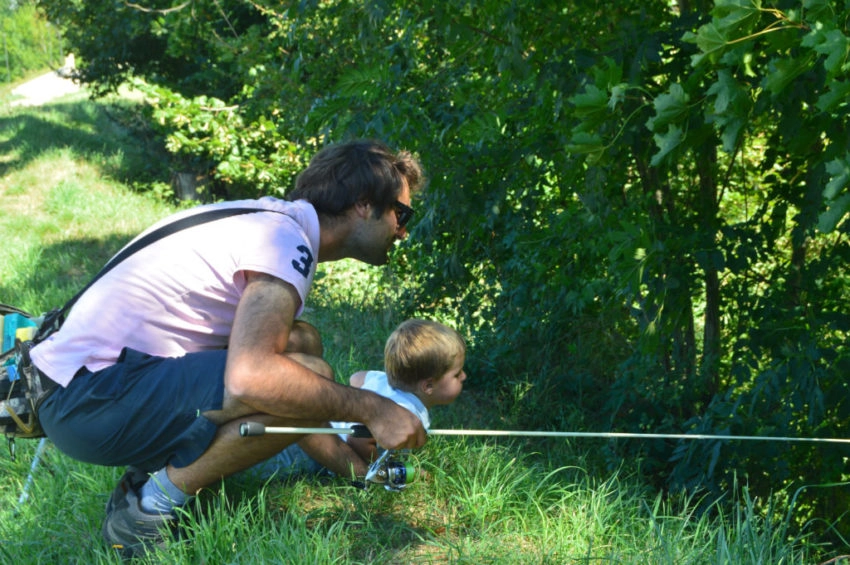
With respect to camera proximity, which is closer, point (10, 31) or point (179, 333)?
point (179, 333)

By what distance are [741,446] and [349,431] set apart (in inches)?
79.7

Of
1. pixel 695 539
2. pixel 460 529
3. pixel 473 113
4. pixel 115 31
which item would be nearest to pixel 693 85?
pixel 695 539

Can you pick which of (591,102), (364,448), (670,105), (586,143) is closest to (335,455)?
(364,448)

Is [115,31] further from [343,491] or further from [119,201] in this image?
[343,491]

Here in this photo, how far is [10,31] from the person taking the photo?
53.3 m

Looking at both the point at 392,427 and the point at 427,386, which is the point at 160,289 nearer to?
the point at 392,427

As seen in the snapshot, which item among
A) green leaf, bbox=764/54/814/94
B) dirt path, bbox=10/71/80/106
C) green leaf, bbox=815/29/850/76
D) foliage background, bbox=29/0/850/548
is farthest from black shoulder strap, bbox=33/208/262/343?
dirt path, bbox=10/71/80/106

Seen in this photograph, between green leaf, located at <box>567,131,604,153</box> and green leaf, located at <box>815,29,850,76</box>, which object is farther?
green leaf, located at <box>567,131,604,153</box>

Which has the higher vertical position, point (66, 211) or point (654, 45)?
point (654, 45)

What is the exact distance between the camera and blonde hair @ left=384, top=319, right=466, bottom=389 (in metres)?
3.76

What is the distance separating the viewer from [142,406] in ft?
9.80

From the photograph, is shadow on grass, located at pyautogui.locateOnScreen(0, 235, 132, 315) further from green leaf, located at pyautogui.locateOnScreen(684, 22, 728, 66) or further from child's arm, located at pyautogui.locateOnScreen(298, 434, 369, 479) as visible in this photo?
green leaf, located at pyautogui.locateOnScreen(684, 22, 728, 66)

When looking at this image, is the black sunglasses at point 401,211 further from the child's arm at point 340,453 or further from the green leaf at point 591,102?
the child's arm at point 340,453

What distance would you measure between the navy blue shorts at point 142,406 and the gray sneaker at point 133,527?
→ 171 mm
